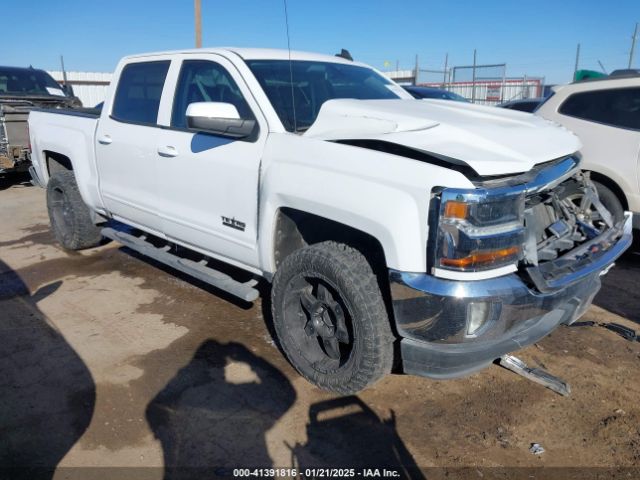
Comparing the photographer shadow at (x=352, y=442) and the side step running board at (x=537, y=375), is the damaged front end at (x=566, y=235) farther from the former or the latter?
the photographer shadow at (x=352, y=442)

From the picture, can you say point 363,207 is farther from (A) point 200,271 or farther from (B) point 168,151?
(B) point 168,151

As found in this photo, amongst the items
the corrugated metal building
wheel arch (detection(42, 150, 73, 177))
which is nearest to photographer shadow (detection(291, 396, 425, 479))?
wheel arch (detection(42, 150, 73, 177))

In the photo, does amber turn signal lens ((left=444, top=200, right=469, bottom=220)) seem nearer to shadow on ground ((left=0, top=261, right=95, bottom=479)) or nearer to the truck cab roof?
the truck cab roof

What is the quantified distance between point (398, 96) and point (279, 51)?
1.01m

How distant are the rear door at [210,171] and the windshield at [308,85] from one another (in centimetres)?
18

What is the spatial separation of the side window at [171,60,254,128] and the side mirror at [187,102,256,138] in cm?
19

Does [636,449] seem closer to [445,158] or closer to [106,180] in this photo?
[445,158]

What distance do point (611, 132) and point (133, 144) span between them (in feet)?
15.4

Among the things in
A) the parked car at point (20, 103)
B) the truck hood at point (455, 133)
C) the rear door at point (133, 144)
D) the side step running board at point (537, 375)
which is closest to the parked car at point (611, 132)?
the truck hood at point (455, 133)

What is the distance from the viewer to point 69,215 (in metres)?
5.74

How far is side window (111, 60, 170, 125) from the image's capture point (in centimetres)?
431

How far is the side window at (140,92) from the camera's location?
14.1 ft

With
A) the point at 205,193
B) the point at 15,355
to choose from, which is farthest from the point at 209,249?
the point at 15,355

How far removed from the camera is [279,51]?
4117 millimetres
